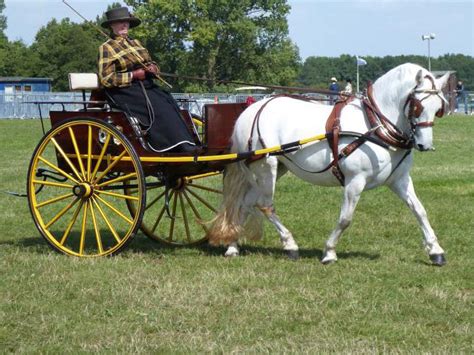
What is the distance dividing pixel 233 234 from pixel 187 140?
1049 millimetres

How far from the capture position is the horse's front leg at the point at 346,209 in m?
7.77

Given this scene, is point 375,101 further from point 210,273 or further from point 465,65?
point 465,65

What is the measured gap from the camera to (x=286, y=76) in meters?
74.6

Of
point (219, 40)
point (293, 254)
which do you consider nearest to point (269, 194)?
point (293, 254)

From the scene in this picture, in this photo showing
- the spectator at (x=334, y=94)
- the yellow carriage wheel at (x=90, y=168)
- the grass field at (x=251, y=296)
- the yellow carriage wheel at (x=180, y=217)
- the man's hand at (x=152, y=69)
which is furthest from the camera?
the yellow carriage wheel at (x=180, y=217)

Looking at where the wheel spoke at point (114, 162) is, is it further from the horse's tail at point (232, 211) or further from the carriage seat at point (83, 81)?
the horse's tail at point (232, 211)

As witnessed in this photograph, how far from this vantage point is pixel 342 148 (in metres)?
7.78

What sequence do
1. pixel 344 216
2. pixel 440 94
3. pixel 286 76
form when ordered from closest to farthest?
pixel 440 94 < pixel 344 216 < pixel 286 76

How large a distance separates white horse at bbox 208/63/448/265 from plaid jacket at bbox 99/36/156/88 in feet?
3.87

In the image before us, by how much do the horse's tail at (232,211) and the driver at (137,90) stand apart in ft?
1.75

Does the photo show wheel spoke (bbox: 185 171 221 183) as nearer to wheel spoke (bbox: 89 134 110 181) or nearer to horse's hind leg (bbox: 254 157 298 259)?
horse's hind leg (bbox: 254 157 298 259)

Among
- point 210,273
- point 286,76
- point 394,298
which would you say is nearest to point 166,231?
point 210,273

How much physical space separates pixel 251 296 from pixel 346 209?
1.63 meters

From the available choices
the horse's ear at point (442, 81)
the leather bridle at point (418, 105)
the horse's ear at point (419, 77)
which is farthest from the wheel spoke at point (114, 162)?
the horse's ear at point (442, 81)
